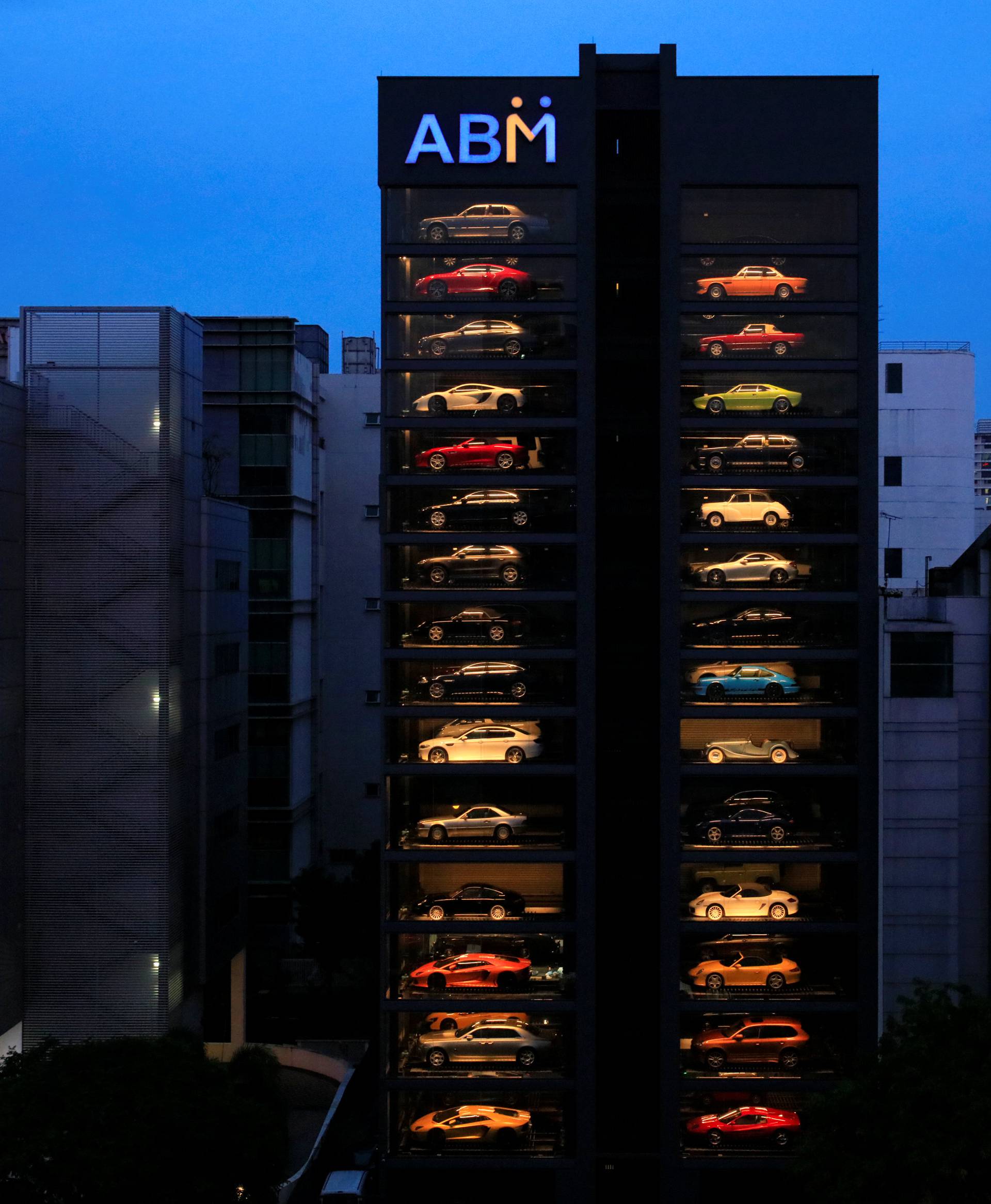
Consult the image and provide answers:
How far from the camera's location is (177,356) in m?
44.0

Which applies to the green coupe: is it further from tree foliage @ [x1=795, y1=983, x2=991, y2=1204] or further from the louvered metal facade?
tree foliage @ [x1=795, y1=983, x2=991, y2=1204]

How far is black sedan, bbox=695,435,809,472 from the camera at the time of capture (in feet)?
139

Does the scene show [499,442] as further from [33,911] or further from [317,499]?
[317,499]

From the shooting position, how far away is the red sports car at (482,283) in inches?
1652

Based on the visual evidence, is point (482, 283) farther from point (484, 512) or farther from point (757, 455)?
point (757, 455)

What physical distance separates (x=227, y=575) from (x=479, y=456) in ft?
46.1

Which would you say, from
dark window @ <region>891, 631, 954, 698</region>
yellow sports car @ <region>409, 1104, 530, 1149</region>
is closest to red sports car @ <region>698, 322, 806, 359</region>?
dark window @ <region>891, 631, 954, 698</region>

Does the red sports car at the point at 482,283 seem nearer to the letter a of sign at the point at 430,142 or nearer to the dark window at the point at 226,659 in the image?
the letter a of sign at the point at 430,142

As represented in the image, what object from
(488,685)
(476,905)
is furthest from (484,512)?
(476,905)

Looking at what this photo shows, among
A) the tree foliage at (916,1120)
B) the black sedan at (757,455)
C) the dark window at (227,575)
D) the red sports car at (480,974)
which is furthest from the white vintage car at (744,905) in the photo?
the dark window at (227,575)

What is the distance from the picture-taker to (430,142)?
4159 cm

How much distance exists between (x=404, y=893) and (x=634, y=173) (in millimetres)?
26502

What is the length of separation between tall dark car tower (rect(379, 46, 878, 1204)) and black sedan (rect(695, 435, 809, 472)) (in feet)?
0.31

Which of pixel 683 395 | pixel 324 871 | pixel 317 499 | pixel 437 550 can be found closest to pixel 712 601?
pixel 683 395
